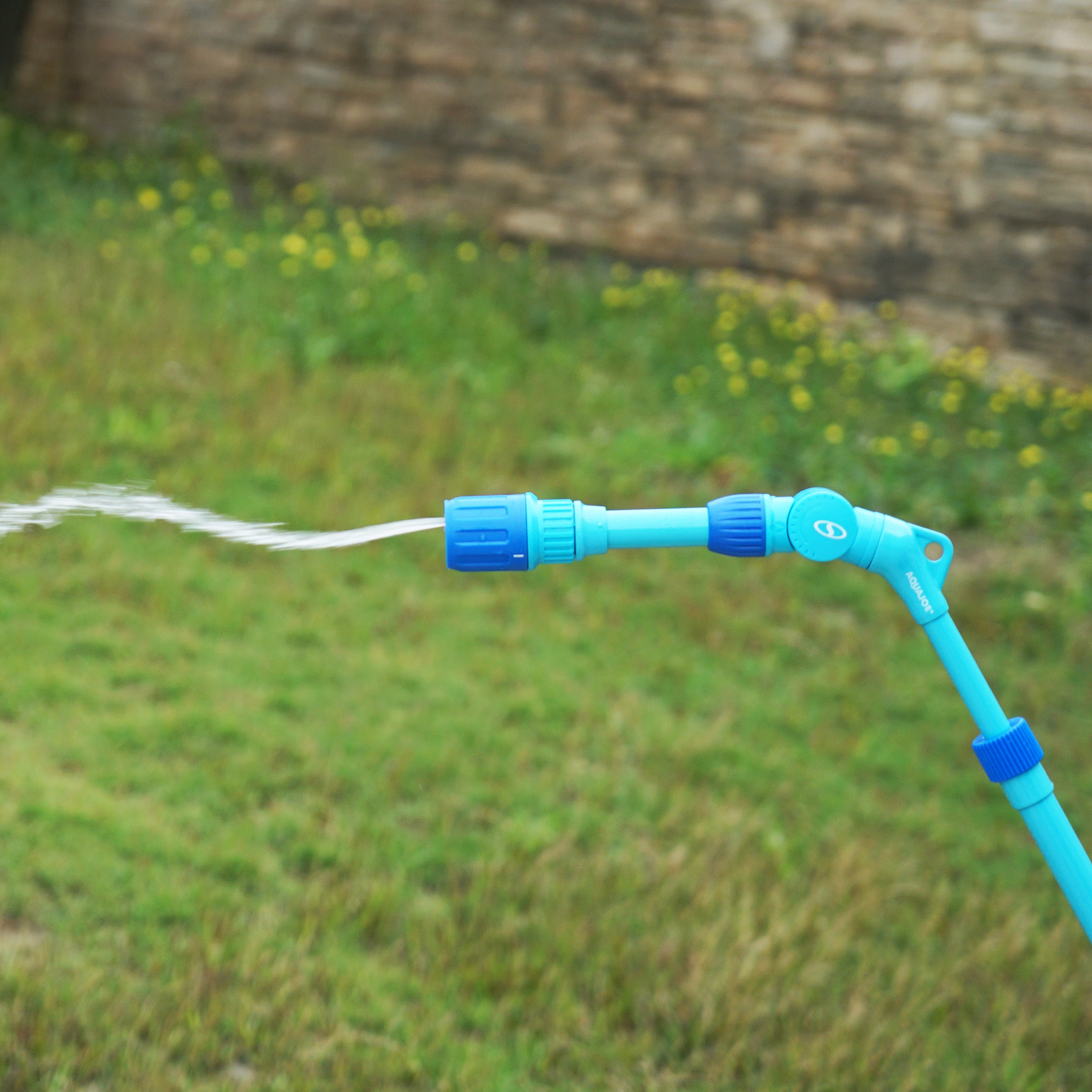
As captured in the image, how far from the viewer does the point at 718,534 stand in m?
1.38

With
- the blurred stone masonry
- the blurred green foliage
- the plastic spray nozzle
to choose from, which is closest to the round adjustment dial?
the plastic spray nozzle

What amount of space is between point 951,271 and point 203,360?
5099mm

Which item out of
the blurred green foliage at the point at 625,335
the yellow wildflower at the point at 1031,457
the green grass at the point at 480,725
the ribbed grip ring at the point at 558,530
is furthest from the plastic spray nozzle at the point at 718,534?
the yellow wildflower at the point at 1031,457

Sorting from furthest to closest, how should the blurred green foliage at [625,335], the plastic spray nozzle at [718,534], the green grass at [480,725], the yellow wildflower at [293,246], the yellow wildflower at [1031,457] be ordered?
the yellow wildflower at [293,246] < the yellow wildflower at [1031,457] < the blurred green foliage at [625,335] < the green grass at [480,725] < the plastic spray nozzle at [718,534]

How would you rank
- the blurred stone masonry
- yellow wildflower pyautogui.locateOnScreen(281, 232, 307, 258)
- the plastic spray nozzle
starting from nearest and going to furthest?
the plastic spray nozzle
yellow wildflower pyautogui.locateOnScreen(281, 232, 307, 258)
the blurred stone masonry

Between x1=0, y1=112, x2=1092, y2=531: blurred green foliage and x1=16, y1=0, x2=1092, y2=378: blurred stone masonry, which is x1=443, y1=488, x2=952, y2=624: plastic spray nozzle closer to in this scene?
x1=0, y1=112, x2=1092, y2=531: blurred green foliage

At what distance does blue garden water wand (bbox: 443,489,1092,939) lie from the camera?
4.41ft

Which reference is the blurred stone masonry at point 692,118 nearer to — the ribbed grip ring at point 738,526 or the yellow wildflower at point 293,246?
the yellow wildflower at point 293,246

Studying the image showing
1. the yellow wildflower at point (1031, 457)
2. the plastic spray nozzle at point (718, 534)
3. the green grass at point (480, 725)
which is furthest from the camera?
the yellow wildflower at point (1031, 457)

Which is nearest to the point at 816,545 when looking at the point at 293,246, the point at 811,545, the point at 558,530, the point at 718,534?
the point at 811,545

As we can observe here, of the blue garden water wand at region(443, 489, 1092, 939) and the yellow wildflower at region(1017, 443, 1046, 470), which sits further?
the yellow wildflower at region(1017, 443, 1046, 470)

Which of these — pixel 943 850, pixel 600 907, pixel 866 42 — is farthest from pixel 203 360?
pixel 866 42

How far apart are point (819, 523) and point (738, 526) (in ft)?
0.32

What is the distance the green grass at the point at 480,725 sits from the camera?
252 cm
